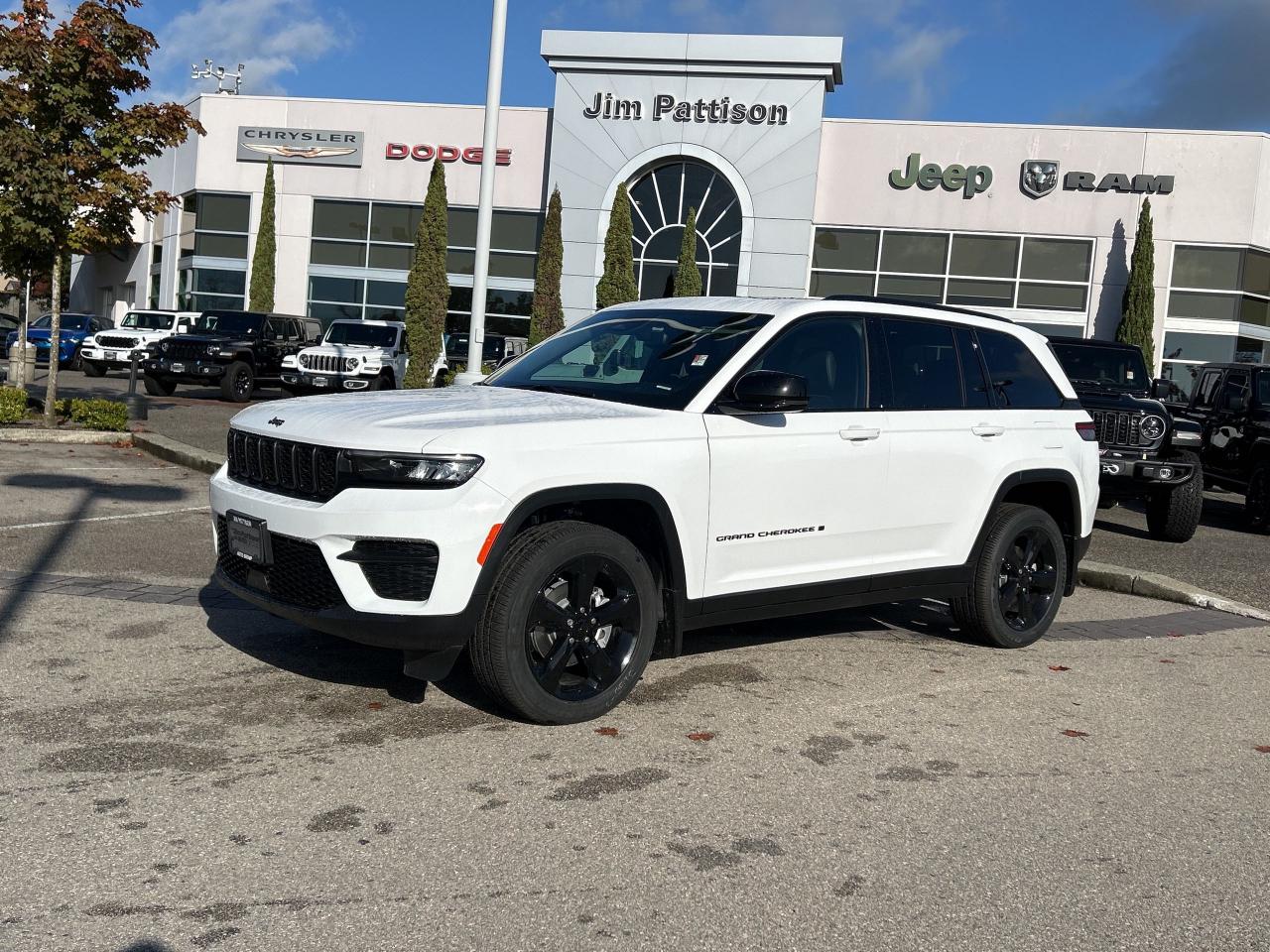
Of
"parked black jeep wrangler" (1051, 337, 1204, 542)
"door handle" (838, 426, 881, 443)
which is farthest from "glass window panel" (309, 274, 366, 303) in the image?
"door handle" (838, 426, 881, 443)

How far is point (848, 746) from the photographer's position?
4969 millimetres

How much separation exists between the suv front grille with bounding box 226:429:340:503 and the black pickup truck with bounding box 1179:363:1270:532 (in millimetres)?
11506

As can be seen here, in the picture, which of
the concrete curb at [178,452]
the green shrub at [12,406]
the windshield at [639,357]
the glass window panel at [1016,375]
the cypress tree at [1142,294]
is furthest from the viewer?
the cypress tree at [1142,294]

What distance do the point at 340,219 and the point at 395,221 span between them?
1.82m

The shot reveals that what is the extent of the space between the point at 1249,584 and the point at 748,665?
19.0 ft

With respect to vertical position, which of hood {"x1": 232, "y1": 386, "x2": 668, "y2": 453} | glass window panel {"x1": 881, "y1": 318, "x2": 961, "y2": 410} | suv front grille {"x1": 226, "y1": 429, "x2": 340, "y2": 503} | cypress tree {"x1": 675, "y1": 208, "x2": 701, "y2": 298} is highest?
cypress tree {"x1": 675, "y1": 208, "x2": 701, "y2": 298}

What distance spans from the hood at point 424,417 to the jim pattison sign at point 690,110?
93.6ft

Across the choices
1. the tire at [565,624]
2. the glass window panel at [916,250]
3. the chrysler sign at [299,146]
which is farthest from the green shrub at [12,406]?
the glass window panel at [916,250]

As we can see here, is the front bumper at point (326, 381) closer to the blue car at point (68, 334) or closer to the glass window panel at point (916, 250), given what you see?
the blue car at point (68, 334)

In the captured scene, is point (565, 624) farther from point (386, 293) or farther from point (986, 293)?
point (386, 293)

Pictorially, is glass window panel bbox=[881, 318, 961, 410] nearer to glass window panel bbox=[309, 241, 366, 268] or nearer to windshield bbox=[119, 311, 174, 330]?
windshield bbox=[119, 311, 174, 330]

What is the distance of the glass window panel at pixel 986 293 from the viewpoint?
32.4 m

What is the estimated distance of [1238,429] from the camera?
1399 cm

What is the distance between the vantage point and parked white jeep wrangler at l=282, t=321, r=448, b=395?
23797mm
